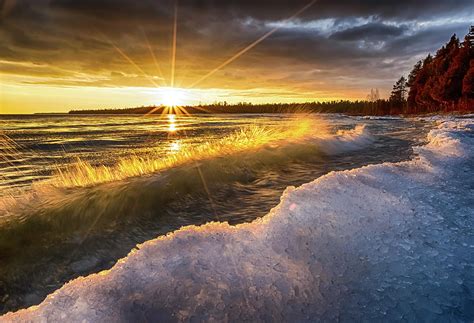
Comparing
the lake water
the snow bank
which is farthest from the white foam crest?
the snow bank

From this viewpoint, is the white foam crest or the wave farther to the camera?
the white foam crest

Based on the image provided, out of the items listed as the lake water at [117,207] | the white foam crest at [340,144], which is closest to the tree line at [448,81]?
the white foam crest at [340,144]

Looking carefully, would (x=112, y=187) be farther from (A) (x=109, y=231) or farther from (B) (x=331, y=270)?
(B) (x=331, y=270)

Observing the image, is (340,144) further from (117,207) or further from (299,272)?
(299,272)

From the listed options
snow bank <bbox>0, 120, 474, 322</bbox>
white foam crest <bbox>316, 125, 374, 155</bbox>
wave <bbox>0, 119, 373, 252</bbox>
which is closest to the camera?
snow bank <bbox>0, 120, 474, 322</bbox>

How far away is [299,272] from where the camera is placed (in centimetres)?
257

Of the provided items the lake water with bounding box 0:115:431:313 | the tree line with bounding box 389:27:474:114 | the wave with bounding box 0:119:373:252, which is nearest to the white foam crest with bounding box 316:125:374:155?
the lake water with bounding box 0:115:431:313

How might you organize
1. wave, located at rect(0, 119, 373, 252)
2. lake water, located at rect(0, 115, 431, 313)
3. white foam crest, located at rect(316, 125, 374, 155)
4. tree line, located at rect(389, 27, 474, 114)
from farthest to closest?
tree line, located at rect(389, 27, 474, 114) → white foam crest, located at rect(316, 125, 374, 155) → wave, located at rect(0, 119, 373, 252) → lake water, located at rect(0, 115, 431, 313)

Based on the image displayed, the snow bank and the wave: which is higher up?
the snow bank

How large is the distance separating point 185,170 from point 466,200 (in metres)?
5.80

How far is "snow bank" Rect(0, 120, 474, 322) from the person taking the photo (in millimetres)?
2197

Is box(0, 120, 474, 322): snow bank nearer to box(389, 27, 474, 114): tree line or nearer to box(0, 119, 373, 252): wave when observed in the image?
box(0, 119, 373, 252): wave

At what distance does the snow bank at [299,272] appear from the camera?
7.21 ft

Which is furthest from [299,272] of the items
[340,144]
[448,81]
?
[448,81]
